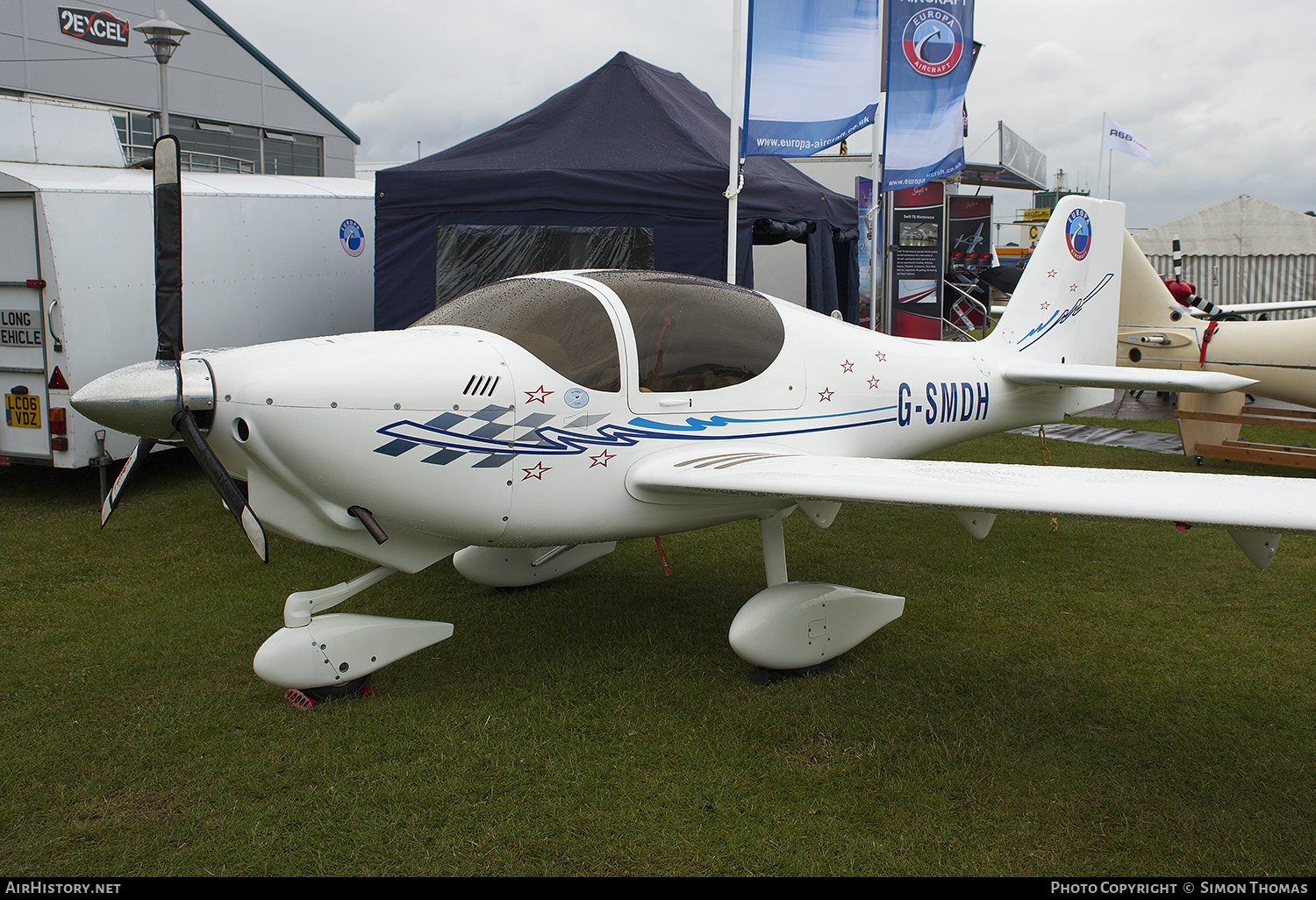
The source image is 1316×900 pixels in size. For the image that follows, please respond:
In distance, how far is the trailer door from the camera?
21.8ft

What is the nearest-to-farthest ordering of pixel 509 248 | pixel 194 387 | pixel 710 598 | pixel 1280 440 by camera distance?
pixel 194 387, pixel 710 598, pixel 509 248, pixel 1280 440

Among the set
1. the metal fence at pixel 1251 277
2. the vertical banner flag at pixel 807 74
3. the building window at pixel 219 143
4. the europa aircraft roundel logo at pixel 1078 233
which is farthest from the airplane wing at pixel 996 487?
the metal fence at pixel 1251 277

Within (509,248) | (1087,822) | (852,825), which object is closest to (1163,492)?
(1087,822)

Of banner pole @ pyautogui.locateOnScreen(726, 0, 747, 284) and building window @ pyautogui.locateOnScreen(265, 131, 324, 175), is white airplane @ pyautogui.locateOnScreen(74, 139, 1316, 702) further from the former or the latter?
building window @ pyautogui.locateOnScreen(265, 131, 324, 175)

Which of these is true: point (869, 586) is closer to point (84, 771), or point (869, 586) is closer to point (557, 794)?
point (557, 794)

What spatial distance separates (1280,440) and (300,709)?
415 inches

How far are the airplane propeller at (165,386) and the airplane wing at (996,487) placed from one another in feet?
5.14

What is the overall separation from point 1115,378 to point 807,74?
12.7ft

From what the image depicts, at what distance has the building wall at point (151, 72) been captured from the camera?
1902cm

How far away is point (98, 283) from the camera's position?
6.87 m

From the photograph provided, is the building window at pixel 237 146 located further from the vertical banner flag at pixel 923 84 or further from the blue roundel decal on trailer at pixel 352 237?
the vertical banner flag at pixel 923 84

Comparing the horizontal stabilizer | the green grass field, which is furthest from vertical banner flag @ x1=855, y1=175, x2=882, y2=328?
the green grass field

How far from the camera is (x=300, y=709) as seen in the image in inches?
148

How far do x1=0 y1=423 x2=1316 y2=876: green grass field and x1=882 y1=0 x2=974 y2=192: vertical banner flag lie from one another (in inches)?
234
